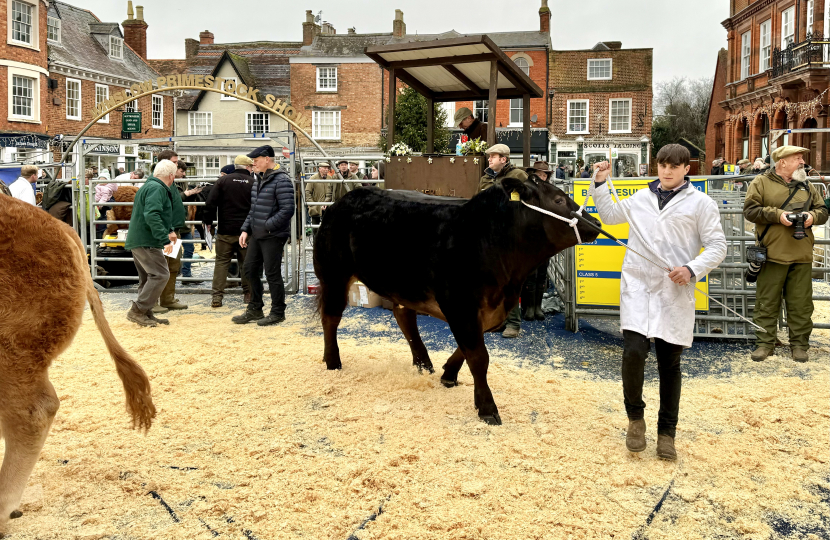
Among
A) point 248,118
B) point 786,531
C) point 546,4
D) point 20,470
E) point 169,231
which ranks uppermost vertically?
point 546,4

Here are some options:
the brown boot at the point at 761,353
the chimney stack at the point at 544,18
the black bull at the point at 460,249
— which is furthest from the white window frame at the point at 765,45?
the black bull at the point at 460,249

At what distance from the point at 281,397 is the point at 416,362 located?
1264 millimetres

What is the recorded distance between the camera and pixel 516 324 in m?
7.35

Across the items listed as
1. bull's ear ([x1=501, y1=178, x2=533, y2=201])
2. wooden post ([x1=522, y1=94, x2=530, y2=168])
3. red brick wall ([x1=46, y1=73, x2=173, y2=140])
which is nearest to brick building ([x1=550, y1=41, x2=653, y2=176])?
red brick wall ([x1=46, y1=73, x2=173, y2=140])

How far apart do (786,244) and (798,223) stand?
25cm

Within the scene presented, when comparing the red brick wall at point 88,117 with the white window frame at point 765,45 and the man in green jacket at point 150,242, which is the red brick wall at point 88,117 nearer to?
the man in green jacket at point 150,242

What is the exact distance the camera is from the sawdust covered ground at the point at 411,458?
3148 mm

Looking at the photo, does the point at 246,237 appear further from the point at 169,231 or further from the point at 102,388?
the point at 102,388

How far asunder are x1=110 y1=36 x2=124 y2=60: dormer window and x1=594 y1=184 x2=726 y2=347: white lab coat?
35.6 metres

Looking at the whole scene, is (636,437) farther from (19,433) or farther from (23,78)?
(23,78)

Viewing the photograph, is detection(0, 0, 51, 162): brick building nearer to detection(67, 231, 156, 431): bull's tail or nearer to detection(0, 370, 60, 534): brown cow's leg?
detection(67, 231, 156, 431): bull's tail

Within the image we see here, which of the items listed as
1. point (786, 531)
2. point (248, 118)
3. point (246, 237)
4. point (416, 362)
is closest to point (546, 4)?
point (248, 118)

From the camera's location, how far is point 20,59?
88.1 ft

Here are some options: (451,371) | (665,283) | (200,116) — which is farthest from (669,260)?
(200,116)
